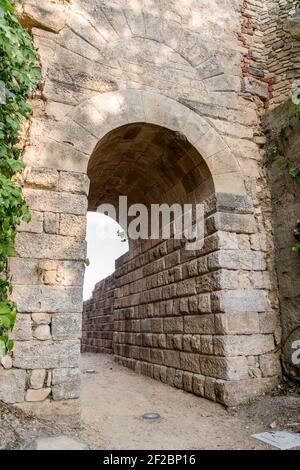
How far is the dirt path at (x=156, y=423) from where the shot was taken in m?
2.91

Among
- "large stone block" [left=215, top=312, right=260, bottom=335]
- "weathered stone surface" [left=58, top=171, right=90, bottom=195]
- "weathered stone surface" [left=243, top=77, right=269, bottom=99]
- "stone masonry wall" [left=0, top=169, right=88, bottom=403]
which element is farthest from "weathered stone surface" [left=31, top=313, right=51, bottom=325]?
"weathered stone surface" [left=243, top=77, right=269, bottom=99]

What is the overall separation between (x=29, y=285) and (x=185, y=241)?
2197 mm

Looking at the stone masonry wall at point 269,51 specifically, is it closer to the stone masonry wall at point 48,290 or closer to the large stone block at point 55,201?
the large stone block at point 55,201

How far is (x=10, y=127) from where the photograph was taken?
3203mm

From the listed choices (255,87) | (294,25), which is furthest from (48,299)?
(294,25)

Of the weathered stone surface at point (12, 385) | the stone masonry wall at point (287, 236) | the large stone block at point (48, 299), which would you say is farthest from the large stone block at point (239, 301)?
the weathered stone surface at point (12, 385)

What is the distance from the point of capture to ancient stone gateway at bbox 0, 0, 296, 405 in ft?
11.0

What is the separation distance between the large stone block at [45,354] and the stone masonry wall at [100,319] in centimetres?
544

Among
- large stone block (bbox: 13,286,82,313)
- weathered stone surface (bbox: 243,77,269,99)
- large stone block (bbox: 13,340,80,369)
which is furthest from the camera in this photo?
weathered stone surface (bbox: 243,77,269,99)

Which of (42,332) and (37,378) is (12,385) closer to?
(37,378)

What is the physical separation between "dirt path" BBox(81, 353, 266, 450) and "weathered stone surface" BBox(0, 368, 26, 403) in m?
0.62

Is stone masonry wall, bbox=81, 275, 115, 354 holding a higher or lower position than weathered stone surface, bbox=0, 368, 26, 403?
higher

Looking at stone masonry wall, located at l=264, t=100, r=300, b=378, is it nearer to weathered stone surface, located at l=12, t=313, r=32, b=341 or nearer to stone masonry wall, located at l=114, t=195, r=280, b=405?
stone masonry wall, located at l=114, t=195, r=280, b=405

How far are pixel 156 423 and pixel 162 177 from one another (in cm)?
323
